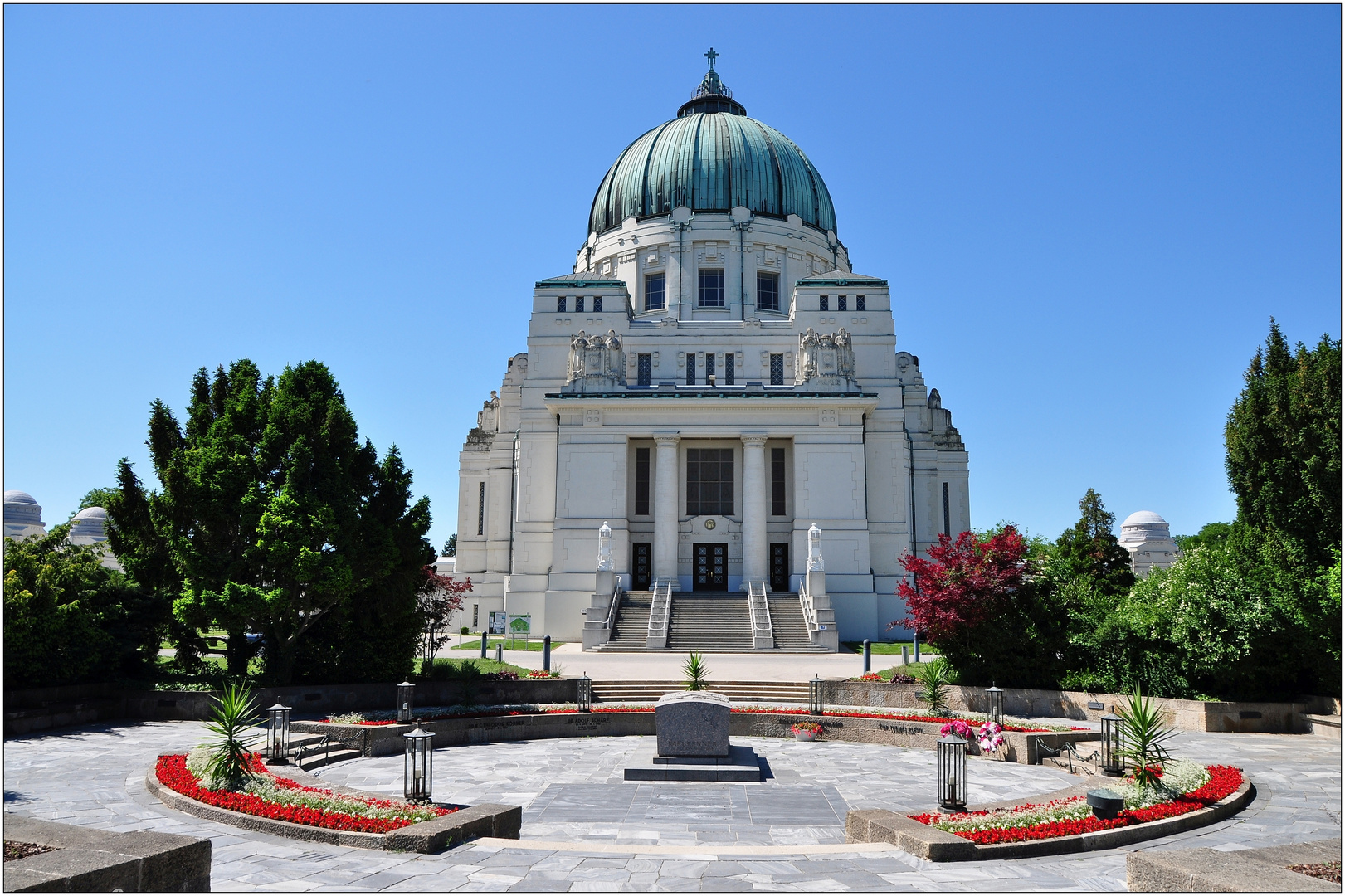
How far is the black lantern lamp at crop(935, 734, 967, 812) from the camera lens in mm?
12906

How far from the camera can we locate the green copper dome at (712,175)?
56.2 m

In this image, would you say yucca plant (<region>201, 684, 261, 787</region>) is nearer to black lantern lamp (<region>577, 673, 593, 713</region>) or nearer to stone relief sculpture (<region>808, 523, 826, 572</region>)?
black lantern lamp (<region>577, 673, 593, 713</region>)

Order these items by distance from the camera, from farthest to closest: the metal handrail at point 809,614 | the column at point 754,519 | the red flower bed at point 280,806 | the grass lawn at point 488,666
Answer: the column at point 754,519
the metal handrail at point 809,614
the grass lawn at point 488,666
the red flower bed at point 280,806

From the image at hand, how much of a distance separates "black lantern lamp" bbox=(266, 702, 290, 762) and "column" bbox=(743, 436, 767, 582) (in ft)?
98.6

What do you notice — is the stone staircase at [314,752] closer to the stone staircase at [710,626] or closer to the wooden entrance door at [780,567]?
the stone staircase at [710,626]

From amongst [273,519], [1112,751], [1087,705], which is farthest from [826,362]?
[1112,751]

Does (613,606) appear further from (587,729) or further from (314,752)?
(314,752)

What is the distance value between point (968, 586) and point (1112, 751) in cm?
898

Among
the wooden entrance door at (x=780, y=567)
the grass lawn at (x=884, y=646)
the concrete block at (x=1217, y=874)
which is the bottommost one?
the grass lawn at (x=884, y=646)

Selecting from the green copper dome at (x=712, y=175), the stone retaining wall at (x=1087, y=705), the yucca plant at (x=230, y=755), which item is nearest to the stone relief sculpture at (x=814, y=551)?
the stone retaining wall at (x=1087, y=705)

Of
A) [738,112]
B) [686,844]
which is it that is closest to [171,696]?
[686,844]

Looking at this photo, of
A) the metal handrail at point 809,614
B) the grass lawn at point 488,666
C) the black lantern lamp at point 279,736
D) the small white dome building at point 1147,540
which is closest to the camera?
the black lantern lamp at point 279,736

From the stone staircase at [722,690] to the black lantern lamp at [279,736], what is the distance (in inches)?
396

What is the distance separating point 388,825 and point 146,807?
4255 mm
